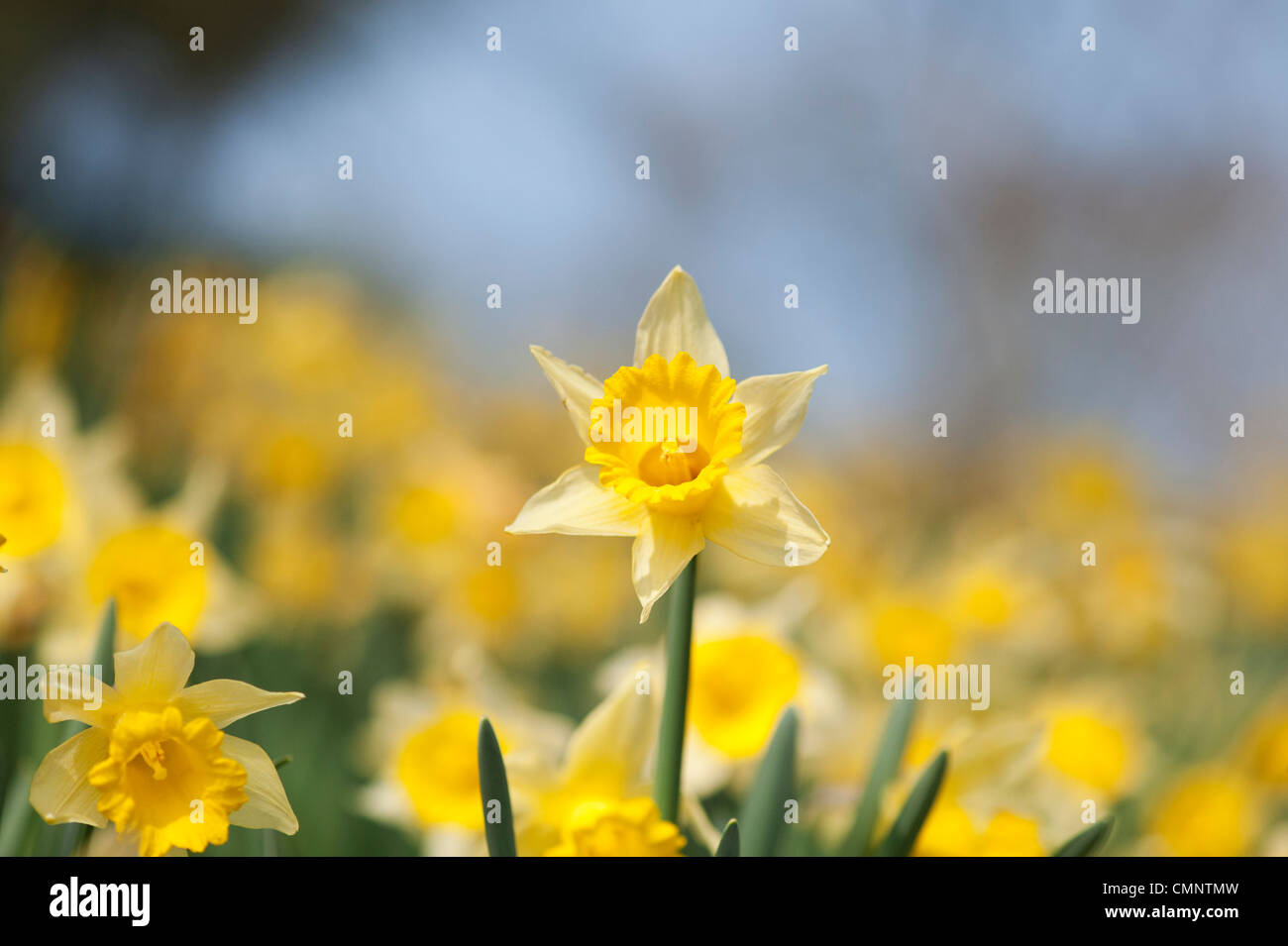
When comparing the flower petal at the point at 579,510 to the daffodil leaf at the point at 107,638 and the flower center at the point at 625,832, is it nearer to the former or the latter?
the flower center at the point at 625,832

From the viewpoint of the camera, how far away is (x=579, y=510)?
0.39 m

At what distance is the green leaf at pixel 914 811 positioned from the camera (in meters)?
0.45

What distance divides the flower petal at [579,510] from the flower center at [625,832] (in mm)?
126

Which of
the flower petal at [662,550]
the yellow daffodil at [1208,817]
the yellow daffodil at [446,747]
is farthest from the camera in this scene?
the yellow daffodil at [1208,817]

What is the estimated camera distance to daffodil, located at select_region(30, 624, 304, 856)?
0.38 metres

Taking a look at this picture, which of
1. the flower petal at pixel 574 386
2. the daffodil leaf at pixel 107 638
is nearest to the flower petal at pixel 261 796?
the daffodil leaf at pixel 107 638

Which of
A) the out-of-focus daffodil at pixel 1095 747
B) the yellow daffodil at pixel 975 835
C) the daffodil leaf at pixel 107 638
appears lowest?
the out-of-focus daffodil at pixel 1095 747

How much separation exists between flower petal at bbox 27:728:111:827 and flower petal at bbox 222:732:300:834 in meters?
0.06

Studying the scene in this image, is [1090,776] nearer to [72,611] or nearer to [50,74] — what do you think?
[72,611]

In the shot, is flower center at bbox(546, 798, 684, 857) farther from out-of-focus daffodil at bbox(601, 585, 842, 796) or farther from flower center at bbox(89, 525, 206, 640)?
flower center at bbox(89, 525, 206, 640)

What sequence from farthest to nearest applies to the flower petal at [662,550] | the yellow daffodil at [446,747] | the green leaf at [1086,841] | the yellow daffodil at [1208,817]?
the yellow daffodil at [1208,817] < the yellow daffodil at [446,747] < the green leaf at [1086,841] < the flower petal at [662,550]

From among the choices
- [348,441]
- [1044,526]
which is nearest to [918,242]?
[1044,526]

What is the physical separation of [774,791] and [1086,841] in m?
0.17

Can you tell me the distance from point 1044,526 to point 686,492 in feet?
5.04
